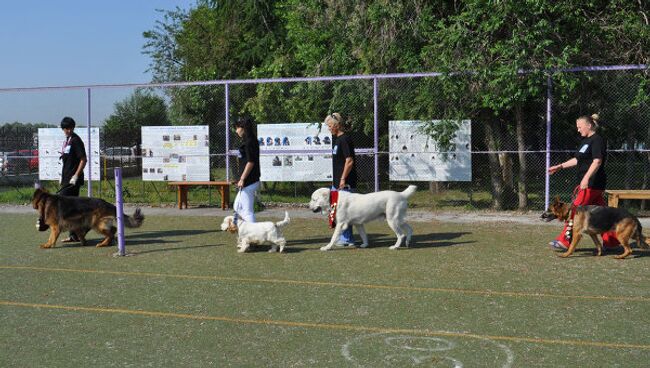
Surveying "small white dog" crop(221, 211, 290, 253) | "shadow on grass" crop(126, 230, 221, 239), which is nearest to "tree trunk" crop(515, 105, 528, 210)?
"shadow on grass" crop(126, 230, 221, 239)

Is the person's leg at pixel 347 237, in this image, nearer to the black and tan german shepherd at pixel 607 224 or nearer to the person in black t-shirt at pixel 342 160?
the person in black t-shirt at pixel 342 160

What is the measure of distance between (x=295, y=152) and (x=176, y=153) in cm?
313

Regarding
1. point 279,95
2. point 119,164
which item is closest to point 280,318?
point 279,95

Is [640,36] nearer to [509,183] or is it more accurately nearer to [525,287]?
[509,183]

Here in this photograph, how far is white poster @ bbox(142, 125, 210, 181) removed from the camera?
16.4 metres

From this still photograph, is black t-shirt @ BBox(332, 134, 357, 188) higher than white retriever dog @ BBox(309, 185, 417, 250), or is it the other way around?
black t-shirt @ BBox(332, 134, 357, 188)

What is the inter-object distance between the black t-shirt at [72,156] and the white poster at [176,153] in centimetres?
510

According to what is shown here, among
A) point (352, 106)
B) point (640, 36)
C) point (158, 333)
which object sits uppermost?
point (640, 36)

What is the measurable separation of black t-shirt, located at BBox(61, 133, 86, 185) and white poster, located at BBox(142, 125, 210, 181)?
16.7ft

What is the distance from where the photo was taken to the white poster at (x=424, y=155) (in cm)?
1453

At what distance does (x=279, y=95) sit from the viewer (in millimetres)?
17500

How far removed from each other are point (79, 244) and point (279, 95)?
7.89 meters

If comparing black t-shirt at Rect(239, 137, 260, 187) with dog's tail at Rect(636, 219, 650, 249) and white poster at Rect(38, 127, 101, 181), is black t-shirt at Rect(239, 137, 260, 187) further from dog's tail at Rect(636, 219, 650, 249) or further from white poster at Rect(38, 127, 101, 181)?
white poster at Rect(38, 127, 101, 181)

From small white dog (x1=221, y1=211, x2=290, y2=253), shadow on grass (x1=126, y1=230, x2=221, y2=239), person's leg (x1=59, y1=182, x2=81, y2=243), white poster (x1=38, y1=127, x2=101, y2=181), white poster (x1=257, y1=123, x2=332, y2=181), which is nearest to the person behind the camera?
small white dog (x1=221, y1=211, x2=290, y2=253)
